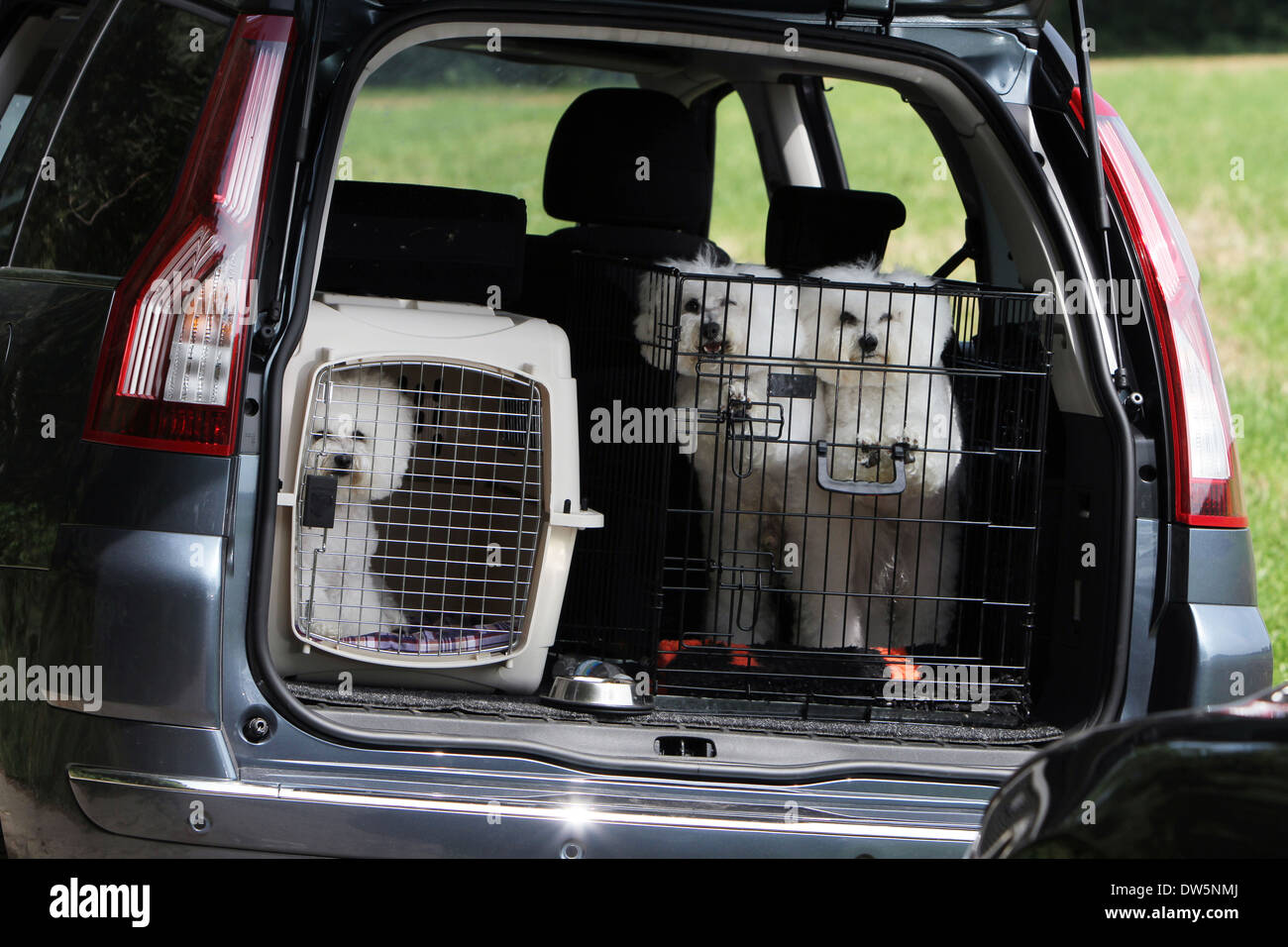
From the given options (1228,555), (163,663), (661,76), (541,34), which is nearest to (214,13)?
(541,34)

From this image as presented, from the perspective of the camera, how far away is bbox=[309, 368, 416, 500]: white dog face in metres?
3.12

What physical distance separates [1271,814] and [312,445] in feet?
6.83

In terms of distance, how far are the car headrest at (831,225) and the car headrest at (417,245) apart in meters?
0.98

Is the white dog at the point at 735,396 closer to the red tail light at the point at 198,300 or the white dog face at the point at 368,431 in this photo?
the white dog face at the point at 368,431

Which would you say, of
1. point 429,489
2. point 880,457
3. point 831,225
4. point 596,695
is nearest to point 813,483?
point 880,457

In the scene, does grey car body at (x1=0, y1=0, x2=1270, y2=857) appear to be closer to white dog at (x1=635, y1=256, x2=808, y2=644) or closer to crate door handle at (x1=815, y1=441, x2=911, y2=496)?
crate door handle at (x1=815, y1=441, x2=911, y2=496)

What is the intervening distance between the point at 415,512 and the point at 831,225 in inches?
55.7

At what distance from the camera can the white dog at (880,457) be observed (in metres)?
3.51

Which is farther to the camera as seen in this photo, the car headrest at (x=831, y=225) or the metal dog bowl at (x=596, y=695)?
the car headrest at (x=831, y=225)

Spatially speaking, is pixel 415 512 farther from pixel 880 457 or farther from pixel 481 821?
pixel 481 821

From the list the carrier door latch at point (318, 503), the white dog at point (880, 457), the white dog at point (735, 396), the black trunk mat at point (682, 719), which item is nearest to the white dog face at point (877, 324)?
→ the white dog at point (880, 457)

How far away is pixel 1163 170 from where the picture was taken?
17.0 meters

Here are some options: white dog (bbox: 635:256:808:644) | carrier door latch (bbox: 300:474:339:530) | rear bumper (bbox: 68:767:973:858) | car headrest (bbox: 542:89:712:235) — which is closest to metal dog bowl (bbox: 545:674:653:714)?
rear bumper (bbox: 68:767:973:858)

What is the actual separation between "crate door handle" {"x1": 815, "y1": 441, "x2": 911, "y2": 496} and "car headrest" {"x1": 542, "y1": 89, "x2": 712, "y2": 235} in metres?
1.21
